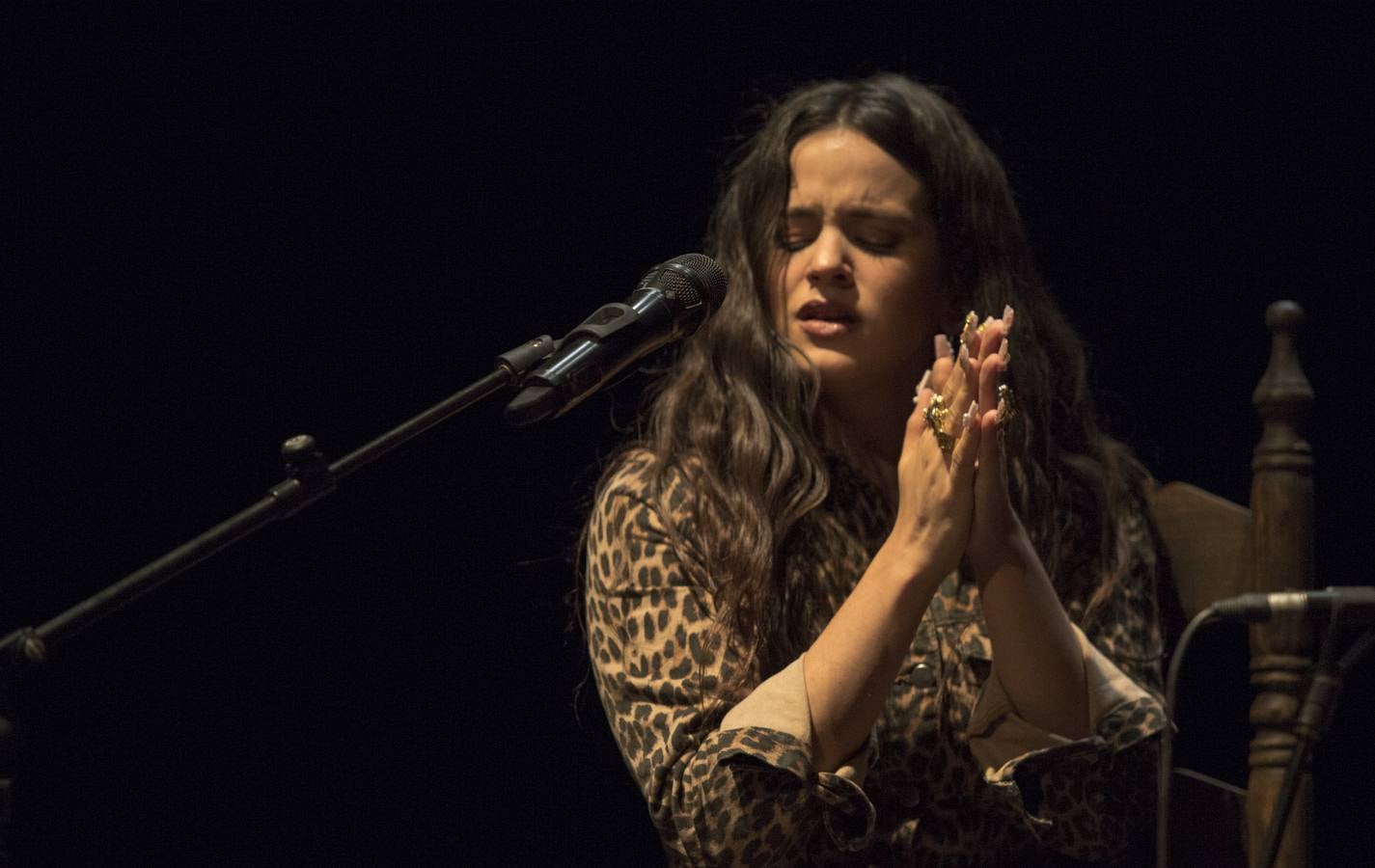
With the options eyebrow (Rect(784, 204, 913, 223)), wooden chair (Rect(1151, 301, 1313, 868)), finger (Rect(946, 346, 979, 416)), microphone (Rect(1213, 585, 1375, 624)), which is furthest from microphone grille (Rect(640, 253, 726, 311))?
wooden chair (Rect(1151, 301, 1313, 868))

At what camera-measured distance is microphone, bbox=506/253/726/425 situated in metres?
1.38

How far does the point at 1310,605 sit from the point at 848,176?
37.0 inches

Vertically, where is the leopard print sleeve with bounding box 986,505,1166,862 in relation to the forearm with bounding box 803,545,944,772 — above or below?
below

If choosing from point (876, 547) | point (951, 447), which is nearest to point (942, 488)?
point (951, 447)

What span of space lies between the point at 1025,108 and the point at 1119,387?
51cm

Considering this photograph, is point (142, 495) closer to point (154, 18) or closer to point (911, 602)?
point (154, 18)

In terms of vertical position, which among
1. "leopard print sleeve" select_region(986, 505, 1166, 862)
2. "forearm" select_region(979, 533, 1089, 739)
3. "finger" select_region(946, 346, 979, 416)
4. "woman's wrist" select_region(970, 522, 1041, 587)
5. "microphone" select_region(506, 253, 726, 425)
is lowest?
"leopard print sleeve" select_region(986, 505, 1166, 862)

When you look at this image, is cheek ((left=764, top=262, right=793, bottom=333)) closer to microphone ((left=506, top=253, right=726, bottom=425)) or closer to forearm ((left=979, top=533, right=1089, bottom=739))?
forearm ((left=979, top=533, right=1089, bottom=739))

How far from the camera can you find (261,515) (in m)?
1.36

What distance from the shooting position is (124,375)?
2545 mm

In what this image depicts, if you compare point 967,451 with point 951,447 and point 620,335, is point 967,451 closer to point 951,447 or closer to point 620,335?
point 951,447

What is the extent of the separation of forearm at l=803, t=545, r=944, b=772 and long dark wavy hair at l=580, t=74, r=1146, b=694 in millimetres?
195

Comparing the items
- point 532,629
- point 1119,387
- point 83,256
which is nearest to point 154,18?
point 83,256

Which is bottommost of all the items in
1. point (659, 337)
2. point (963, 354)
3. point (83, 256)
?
point (963, 354)
